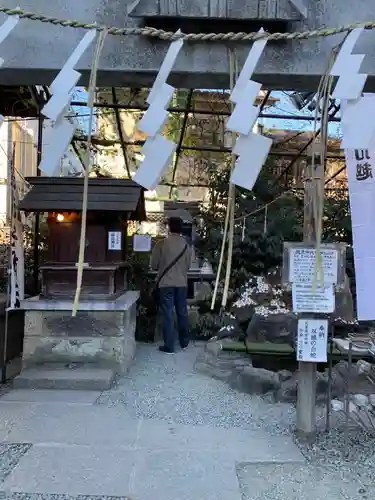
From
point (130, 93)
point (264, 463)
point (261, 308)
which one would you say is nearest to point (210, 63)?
point (264, 463)

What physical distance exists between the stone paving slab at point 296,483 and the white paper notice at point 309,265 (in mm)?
1499

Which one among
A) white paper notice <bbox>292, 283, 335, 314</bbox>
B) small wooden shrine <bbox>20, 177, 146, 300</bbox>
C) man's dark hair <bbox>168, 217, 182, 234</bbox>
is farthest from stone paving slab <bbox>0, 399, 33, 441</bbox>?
man's dark hair <bbox>168, 217, 182, 234</bbox>

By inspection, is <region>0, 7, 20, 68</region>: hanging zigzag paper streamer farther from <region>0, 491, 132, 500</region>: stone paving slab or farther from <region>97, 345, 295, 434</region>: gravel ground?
<region>97, 345, 295, 434</region>: gravel ground

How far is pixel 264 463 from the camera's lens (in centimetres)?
396

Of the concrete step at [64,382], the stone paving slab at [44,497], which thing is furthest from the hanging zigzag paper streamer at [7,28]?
the concrete step at [64,382]

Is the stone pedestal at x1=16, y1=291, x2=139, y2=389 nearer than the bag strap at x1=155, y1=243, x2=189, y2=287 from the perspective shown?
Yes

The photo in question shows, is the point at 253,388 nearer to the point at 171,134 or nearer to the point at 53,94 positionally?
the point at 53,94

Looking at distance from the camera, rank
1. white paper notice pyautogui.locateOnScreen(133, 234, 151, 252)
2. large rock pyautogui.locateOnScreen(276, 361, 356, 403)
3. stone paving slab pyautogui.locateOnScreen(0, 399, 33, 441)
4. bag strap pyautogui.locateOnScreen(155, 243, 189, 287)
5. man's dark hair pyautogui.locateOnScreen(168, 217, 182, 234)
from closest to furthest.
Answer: stone paving slab pyautogui.locateOnScreen(0, 399, 33, 441)
large rock pyautogui.locateOnScreen(276, 361, 356, 403)
bag strap pyautogui.locateOnScreen(155, 243, 189, 287)
man's dark hair pyautogui.locateOnScreen(168, 217, 182, 234)
white paper notice pyautogui.locateOnScreen(133, 234, 151, 252)

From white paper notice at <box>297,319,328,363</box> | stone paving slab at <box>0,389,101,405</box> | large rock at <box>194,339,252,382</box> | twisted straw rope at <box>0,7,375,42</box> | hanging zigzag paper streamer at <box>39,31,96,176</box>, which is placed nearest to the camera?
hanging zigzag paper streamer at <box>39,31,96,176</box>

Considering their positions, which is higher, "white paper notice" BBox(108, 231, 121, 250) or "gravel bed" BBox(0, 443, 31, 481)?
"white paper notice" BBox(108, 231, 121, 250)

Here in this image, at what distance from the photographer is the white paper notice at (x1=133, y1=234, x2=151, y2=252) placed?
27.8 ft

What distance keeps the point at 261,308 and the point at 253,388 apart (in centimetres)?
195

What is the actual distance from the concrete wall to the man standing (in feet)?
13.1

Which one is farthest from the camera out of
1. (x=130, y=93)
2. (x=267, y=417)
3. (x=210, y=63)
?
(x=130, y=93)
